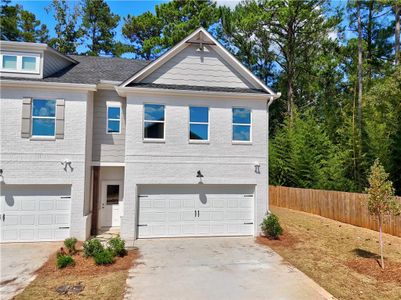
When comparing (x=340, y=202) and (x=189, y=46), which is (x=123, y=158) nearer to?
(x=189, y=46)

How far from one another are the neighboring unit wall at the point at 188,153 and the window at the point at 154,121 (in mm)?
221

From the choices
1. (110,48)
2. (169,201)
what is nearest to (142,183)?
(169,201)

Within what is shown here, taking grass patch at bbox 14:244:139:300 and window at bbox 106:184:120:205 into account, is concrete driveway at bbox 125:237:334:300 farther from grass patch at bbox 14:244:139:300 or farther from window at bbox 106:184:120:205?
window at bbox 106:184:120:205

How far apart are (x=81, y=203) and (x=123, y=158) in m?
2.66

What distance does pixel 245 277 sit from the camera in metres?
8.69

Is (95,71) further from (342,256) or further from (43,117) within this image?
(342,256)

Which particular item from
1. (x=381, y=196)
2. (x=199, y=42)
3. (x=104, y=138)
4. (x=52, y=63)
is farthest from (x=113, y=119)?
(x=381, y=196)

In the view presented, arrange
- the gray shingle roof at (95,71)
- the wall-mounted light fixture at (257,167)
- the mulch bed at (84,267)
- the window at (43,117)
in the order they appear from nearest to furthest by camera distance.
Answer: the mulch bed at (84,267), the window at (43,117), the gray shingle roof at (95,71), the wall-mounted light fixture at (257,167)

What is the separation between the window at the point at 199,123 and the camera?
13.5 m

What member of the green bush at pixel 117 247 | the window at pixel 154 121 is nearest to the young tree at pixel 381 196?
the window at pixel 154 121

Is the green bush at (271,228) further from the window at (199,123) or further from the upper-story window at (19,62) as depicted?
the upper-story window at (19,62)

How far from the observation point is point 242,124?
13.8 meters

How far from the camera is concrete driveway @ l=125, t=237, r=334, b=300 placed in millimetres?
7613

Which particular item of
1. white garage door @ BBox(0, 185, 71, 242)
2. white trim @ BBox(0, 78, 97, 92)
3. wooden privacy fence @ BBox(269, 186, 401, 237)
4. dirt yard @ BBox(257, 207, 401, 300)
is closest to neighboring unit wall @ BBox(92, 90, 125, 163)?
white trim @ BBox(0, 78, 97, 92)
